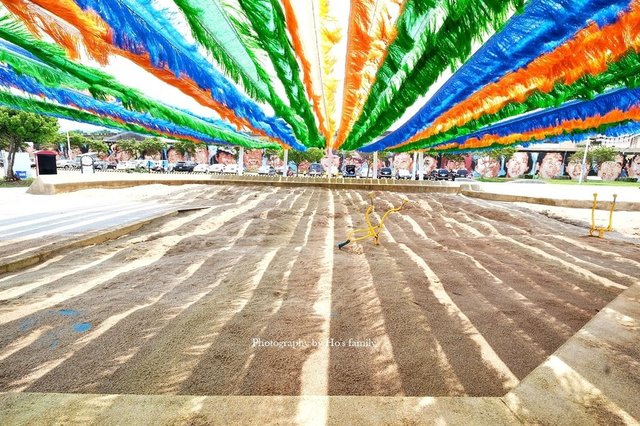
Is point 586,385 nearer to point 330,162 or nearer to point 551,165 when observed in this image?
point 330,162

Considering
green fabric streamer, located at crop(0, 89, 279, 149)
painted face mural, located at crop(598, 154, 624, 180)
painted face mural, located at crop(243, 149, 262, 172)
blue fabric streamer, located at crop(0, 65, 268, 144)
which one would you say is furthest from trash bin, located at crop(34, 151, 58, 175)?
painted face mural, located at crop(598, 154, 624, 180)

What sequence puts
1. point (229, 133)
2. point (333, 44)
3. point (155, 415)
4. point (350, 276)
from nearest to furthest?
→ point (155, 415) → point (333, 44) → point (350, 276) → point (229, 133)

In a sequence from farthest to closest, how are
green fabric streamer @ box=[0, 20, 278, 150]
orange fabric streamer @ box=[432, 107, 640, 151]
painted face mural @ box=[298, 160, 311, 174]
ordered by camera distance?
painted face mural @ box=[298, 160, 311, 174] → orange fabric streamer @ box=[432, 107, 640, 151] → green fabric streamer @ box=[0, 20, 278, 150]

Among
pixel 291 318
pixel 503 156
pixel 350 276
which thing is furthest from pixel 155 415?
pixel 503 156

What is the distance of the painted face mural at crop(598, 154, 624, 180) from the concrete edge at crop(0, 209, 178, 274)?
44787 mm

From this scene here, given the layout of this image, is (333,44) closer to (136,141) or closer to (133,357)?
(133,357)

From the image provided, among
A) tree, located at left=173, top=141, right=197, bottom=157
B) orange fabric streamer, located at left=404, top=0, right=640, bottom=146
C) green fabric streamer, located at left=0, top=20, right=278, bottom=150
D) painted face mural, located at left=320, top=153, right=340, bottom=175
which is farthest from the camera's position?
tree, located at left=173, top=141, right=197, bottom=157

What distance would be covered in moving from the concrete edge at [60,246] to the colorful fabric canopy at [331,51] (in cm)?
240

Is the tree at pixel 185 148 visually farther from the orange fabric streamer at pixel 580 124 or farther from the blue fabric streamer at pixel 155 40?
the blue fabric streamer at pixel 155 40

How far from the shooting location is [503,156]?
36000 millimetres

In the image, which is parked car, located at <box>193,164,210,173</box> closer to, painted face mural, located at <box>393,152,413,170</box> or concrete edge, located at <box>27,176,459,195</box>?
concrete edge, located at <box>27,176,459,195</box>

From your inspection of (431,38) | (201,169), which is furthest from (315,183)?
(201,169)

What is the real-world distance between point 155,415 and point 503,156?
41.7m

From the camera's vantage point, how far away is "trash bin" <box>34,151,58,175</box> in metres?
14.7
